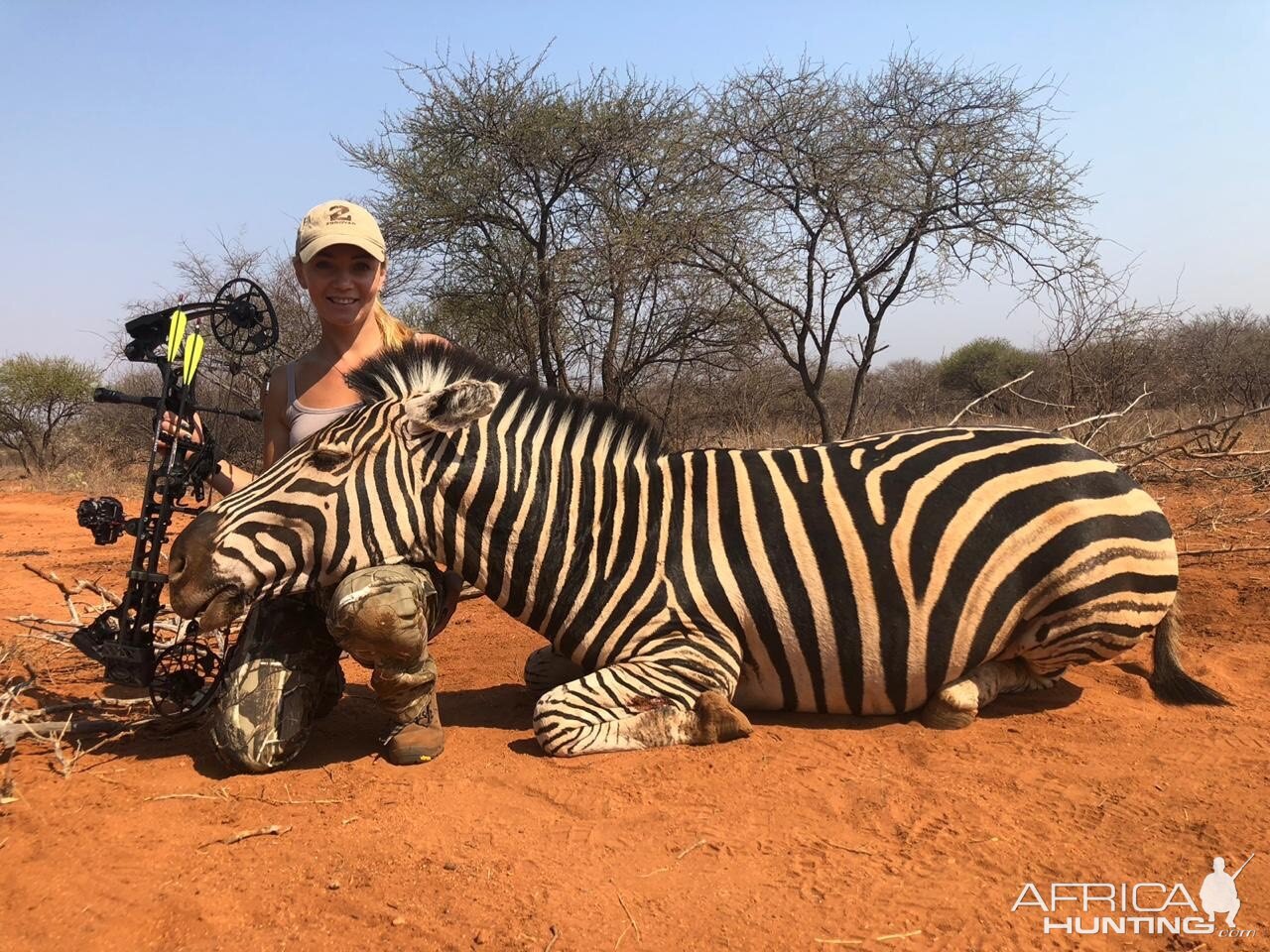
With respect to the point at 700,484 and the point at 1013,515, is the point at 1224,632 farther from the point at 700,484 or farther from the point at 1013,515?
the point at 700,484

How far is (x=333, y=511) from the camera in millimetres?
3182

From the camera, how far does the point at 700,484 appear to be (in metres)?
3.66

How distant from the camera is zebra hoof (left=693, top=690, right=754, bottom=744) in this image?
322 centimetres

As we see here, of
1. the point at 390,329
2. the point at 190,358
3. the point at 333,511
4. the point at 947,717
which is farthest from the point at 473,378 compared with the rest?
the point at 947,717

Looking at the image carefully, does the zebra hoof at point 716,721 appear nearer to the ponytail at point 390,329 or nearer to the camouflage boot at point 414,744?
the camouflage boot at point 414,744

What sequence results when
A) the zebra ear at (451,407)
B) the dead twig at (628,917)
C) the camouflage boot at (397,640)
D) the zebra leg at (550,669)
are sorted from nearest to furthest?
1. the dead twig at (628,917)
2. the camouflage boot at (397,640)
3. the zebra ear at (451,407)
4. the zebra leg at (550,669)

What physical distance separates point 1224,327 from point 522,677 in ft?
90.7

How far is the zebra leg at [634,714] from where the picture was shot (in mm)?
3172

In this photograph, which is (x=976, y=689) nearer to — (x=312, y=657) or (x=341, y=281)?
(x=312, y=657)

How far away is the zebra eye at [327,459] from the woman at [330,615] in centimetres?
45

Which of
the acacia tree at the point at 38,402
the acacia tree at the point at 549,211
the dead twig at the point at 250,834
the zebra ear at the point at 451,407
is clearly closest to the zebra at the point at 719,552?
the zebra ear at the point at 451,407

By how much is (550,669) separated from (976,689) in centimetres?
199

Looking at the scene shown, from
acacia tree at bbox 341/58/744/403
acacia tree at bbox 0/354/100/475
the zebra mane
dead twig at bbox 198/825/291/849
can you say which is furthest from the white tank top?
acacia tree at bbox 0/354/100/475

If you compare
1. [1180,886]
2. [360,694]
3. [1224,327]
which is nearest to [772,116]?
[360,694]
